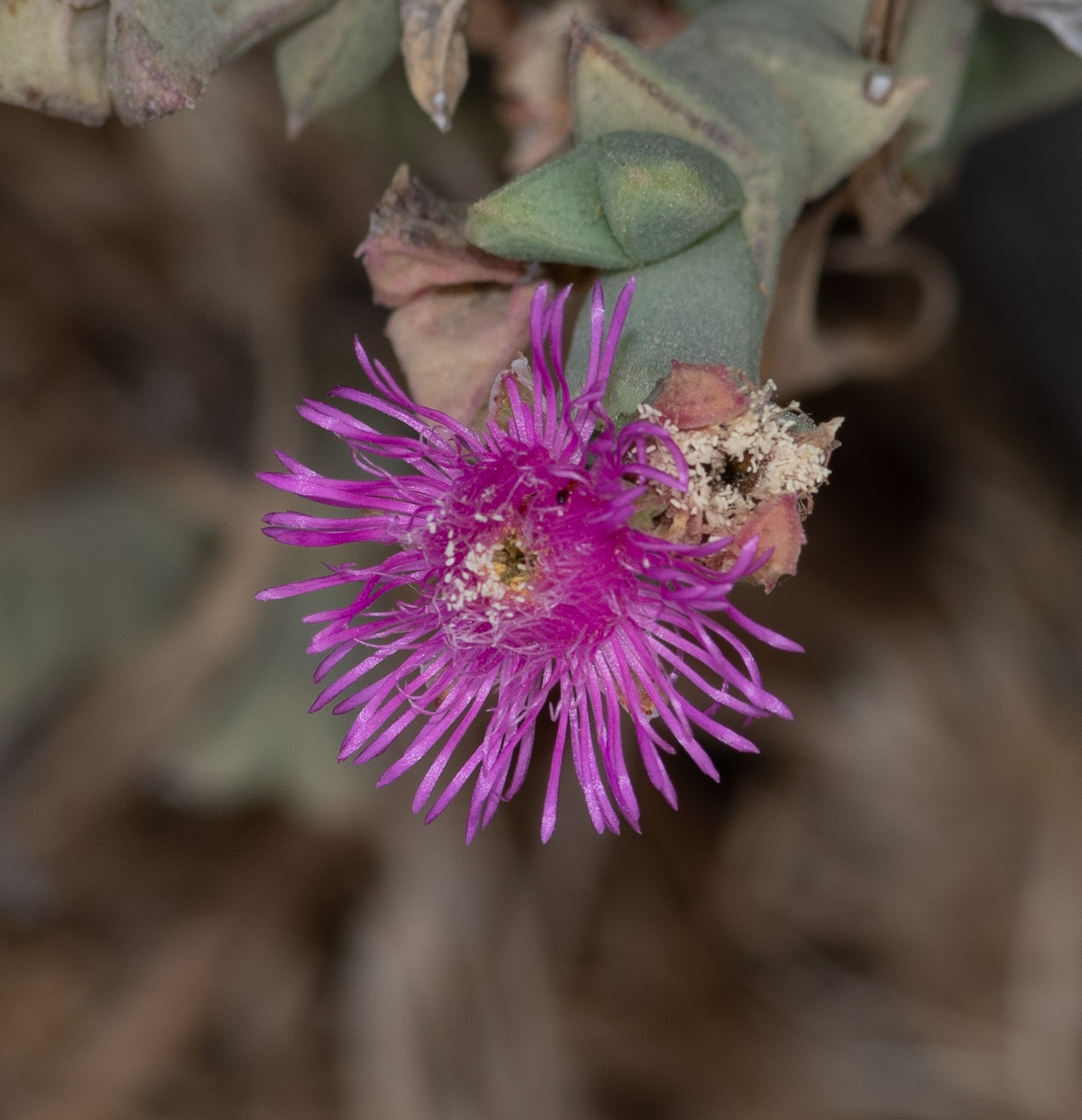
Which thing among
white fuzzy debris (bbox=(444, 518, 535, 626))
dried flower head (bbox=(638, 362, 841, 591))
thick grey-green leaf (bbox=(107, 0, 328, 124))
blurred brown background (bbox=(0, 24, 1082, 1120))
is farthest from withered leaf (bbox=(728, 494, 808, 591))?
blurred brown background (bbox=(0, 24, 1082, 1120))

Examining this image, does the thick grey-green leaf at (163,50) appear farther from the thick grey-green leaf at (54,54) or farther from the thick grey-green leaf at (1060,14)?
the thick grey-green leaf at (1060,14)

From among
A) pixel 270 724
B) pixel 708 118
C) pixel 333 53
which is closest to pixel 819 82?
pixel 708 118

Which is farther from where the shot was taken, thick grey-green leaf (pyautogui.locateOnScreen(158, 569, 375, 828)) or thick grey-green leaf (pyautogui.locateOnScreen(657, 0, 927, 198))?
thick grey-green leaf (pyautogui.locateOnScreen(158, 569, 375, 828))

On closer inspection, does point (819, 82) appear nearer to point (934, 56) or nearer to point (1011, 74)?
point (934, 56)

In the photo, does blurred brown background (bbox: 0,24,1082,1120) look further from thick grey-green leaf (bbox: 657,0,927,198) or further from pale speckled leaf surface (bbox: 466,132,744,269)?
pale speckled leaf surface (bbox: 466,132,744,269)

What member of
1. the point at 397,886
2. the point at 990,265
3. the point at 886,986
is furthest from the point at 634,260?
the point at 886,986

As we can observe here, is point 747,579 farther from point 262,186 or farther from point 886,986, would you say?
point 886,986
